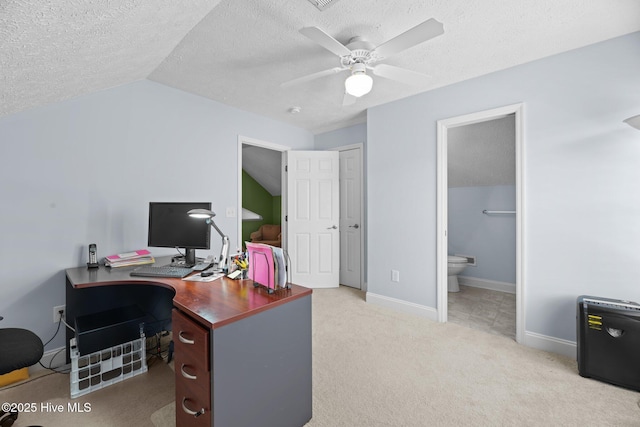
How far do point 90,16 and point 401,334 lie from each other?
9.89ft

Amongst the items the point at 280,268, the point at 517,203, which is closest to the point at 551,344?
the point at 517,203

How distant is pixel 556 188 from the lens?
2.25m

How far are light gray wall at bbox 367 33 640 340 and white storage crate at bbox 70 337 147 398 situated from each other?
8.94ft

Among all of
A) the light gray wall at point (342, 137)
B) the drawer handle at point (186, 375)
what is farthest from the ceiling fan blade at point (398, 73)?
the drawer handle at point (186, 375)

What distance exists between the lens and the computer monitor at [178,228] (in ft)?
6.82

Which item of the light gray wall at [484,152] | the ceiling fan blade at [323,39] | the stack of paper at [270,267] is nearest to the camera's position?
the stack of paper at [270,267]

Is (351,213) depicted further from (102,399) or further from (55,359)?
(55,359)

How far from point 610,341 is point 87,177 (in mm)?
4088

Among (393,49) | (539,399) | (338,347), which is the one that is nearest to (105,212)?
(338,347)

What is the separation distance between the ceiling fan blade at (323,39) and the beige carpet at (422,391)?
2.20 meters

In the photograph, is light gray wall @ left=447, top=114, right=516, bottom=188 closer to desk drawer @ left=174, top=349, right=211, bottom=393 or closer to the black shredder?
the black shredder

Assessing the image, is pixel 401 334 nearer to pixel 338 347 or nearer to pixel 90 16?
pixel 338 347

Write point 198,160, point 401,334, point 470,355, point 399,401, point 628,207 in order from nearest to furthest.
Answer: point 399,401 < point 628,207 < point 470,355 < point 401,334 < point 198,160

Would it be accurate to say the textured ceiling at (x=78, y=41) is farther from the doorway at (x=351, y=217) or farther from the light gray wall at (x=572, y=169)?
the doorway at (x=351, y=217)
